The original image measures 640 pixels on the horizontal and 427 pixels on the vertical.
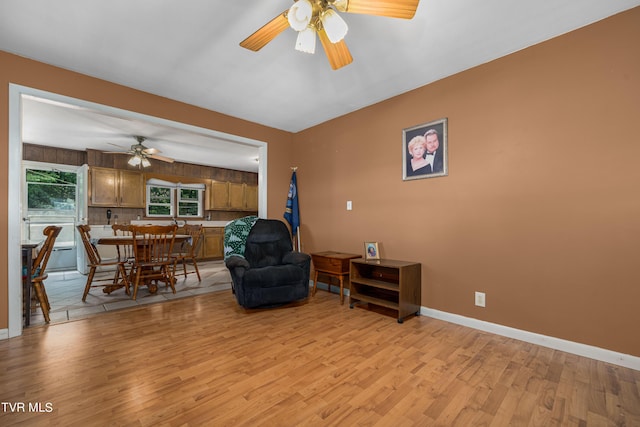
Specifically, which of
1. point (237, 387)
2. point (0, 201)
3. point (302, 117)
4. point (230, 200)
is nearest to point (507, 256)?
point (237, 387)

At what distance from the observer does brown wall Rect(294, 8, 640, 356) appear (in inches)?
77.6

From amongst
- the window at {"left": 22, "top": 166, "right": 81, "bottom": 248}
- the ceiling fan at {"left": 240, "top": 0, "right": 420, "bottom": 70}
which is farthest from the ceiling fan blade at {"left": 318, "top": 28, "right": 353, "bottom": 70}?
the window at {"left": 22, "top": 166, "right": 81, "bottom": 248}

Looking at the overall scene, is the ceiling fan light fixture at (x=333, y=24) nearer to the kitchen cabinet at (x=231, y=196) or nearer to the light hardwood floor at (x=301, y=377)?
the light hardwood floor at (x=301, y=377)

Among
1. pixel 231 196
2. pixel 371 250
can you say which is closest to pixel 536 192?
pixel 371 250

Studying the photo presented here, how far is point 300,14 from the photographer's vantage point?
1549 mm

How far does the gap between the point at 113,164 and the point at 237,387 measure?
605cm

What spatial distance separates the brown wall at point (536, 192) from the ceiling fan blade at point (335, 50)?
4.43 ft

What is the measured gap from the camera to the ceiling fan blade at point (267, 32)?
5.60 ft

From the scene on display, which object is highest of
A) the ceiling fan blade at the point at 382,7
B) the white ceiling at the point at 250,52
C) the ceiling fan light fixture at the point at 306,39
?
the white ceiling at the point at 250,52

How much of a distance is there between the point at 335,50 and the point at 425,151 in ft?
5.03

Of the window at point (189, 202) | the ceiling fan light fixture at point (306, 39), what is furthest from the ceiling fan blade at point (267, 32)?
the window at point (189, 202)

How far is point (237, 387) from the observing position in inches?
66.7

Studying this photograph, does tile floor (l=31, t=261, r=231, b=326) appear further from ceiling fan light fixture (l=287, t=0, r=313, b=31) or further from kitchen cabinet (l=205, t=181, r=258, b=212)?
ceiling fan light fixture (l=287, t=0, r=313, b=31)

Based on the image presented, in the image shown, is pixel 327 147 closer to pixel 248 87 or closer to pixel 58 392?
pixel 248 87
